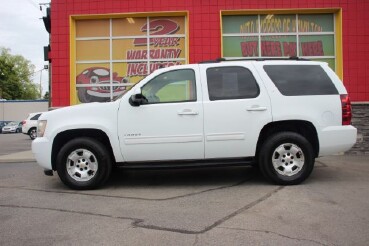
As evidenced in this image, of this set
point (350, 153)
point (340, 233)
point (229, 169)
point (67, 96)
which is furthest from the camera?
point (67, 96)

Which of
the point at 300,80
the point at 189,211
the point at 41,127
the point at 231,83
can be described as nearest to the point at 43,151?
the point at 41,127

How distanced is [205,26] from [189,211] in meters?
7.50

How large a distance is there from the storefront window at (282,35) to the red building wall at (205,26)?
0.40 m

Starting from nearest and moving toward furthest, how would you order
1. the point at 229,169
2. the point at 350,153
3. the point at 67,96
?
1. the point at 229,169
2. the point at 350,153
3. the point at 67,96

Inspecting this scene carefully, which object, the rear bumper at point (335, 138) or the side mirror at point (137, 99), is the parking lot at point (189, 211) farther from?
the side mirror at point (137, 99)

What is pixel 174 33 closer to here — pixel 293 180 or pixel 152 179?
pixel 152 179

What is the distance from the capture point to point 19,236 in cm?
470

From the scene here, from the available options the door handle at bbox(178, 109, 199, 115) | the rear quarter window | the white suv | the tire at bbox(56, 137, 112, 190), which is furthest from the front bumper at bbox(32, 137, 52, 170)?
the rear quarter window

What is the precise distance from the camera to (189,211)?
5539mm

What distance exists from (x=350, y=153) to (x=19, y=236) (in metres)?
8.74

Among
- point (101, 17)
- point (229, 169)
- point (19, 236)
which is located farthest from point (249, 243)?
point (101, 17)

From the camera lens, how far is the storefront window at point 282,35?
40.2 feet

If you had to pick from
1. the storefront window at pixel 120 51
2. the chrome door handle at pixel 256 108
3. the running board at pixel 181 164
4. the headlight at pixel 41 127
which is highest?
the storefront window at pixel 120 51

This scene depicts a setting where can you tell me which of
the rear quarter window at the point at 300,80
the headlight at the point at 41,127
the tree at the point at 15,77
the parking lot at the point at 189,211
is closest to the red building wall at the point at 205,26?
the parking lot at the point at 189,211
